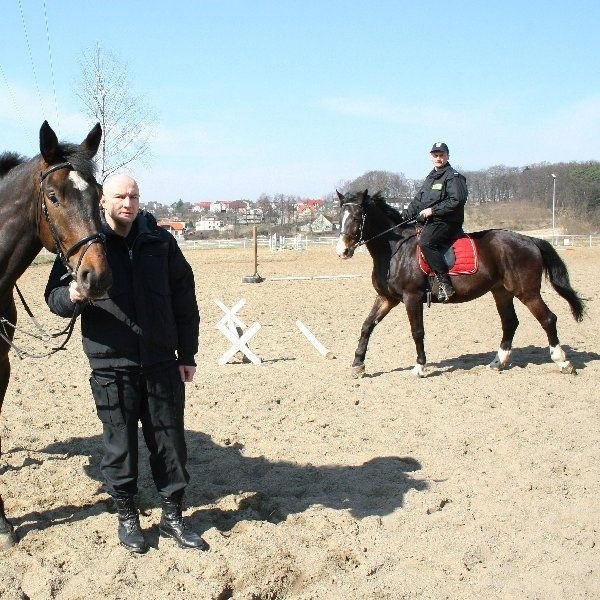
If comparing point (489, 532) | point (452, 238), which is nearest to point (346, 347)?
point (452, 238)

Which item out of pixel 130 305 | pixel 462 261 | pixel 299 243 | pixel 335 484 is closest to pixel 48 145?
pixel 130 305

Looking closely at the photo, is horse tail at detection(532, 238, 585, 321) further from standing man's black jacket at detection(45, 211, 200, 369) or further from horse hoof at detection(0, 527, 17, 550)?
horse hoof at detection(0, 527, 17, 550)

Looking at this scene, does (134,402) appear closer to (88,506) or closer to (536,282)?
(88,506)

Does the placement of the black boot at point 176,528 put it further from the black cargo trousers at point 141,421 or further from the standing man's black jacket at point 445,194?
the standing man's black jacket at point 445,194

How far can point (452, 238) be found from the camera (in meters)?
8.62

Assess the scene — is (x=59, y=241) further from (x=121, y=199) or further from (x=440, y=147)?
(x=440, y=147)

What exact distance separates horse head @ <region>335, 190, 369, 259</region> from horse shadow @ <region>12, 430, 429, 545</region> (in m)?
3.66

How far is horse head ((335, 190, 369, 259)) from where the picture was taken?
865 centimetres

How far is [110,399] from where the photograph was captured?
12.5 ft

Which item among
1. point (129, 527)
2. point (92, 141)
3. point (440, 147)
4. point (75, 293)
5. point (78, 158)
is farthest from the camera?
point (440, 147)

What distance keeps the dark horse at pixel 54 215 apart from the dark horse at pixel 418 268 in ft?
17.4

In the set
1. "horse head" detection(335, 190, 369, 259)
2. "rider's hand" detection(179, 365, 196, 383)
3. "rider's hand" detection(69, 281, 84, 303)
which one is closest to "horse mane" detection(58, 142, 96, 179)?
"rider's hand" detection(69, 281, 84, 303)

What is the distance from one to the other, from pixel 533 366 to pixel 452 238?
2089 mm

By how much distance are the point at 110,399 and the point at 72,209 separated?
1.13 meters
